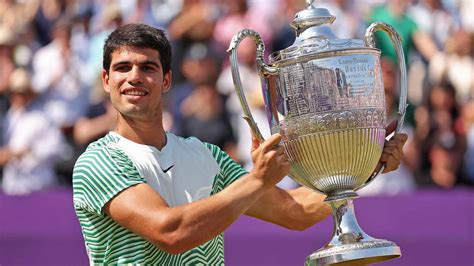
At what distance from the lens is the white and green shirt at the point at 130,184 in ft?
15.3

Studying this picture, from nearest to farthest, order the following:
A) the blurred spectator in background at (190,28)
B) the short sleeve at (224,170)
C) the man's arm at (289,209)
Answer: the short sleeve at (224,170)
the man's arm at (289,209)
the blurred spectator in background at (190,28)

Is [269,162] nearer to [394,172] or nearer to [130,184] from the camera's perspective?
[130,184]

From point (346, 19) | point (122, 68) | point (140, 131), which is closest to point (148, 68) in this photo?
point (122, 68)

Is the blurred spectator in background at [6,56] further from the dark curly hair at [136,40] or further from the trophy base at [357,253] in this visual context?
the trophy base at [357,253]

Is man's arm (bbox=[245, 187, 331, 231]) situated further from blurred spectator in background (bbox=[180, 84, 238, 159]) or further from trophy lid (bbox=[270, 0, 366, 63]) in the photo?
blurred spectator in background (bbox=[180, 84, 238, 159])

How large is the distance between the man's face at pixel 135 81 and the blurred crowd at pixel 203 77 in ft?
12.4

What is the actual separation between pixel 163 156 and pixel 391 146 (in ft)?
2.74

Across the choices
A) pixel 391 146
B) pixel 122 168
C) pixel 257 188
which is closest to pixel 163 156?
pixel 122 168

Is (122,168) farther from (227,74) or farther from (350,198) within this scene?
(227,74)

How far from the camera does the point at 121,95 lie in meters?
4.74

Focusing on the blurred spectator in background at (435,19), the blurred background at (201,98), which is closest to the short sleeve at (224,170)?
the blurred background at (201,98)

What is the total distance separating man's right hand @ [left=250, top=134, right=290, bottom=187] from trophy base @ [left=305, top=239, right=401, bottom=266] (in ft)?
1.39

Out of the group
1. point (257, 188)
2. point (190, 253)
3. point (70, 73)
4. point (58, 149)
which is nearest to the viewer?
point (257, 188)

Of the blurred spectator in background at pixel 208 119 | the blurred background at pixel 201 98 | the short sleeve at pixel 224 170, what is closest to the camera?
the short sleeve at pixel 224 170
